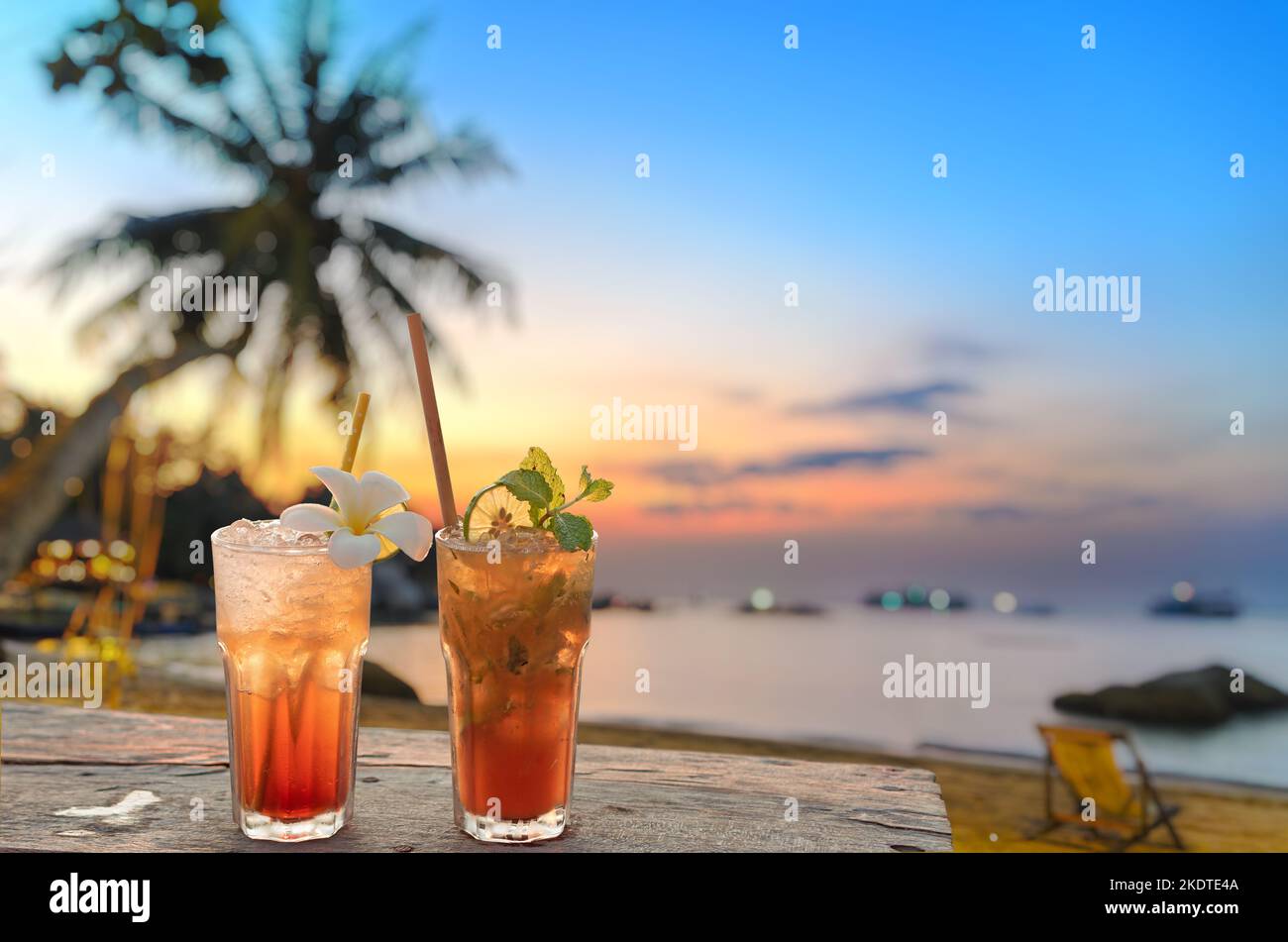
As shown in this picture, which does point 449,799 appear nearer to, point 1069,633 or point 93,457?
point 93,457

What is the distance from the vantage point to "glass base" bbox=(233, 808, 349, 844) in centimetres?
168

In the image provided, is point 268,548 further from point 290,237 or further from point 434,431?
point 290,237

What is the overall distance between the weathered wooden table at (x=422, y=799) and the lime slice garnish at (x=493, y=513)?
51cm

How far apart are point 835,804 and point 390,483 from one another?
102cm

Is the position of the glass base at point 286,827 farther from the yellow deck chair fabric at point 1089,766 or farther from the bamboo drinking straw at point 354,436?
the yellow deck chair fabric at point 1089,766

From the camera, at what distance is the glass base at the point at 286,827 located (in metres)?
1.68

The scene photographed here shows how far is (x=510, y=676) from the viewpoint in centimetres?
173

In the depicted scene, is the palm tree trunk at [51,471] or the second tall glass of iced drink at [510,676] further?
the palm tree trunk at [51,471]

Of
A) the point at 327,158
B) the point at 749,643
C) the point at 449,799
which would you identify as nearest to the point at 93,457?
the point at 327,158

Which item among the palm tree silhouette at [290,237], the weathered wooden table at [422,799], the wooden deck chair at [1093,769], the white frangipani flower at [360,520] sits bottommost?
the wooden deck chair at [1093,769]

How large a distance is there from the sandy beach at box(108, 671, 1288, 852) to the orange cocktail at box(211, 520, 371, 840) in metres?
8.93

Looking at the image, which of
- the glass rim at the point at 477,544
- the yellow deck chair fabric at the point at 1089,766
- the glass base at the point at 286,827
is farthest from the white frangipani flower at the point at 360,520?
the yellow deck chair fabric at the point at 1089,766

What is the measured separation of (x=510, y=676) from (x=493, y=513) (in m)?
0.28
